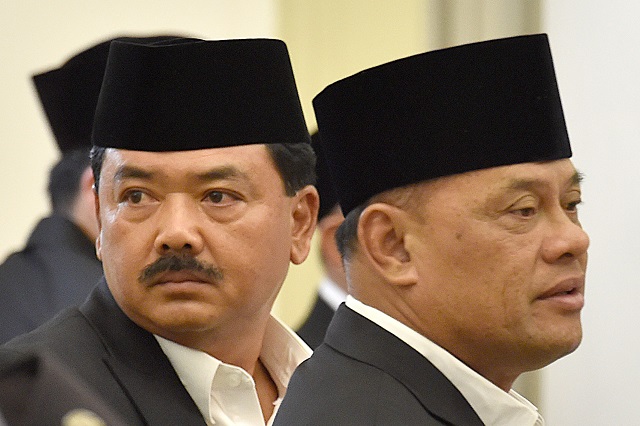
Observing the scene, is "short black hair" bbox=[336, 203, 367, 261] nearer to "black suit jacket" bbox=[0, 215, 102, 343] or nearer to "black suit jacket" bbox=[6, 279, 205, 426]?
"black suit jacket" bbox=[6, 279, 205, 426]

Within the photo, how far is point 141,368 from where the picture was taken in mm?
1891

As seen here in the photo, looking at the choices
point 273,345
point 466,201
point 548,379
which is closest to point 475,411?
point 466,201

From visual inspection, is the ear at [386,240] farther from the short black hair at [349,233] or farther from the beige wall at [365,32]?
the beige wall at [365,32]

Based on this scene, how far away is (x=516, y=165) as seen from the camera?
1615 millimetres

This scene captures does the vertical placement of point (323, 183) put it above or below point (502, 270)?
below

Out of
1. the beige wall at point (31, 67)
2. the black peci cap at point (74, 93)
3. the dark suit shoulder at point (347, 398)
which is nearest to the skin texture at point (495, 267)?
the dark suit shoulder at point (347, 398)

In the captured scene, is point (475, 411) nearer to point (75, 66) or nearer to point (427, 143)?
point (427, 143)

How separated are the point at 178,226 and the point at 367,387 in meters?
0.47

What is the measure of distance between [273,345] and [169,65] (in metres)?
0.53

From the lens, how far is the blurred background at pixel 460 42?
2.83 metres

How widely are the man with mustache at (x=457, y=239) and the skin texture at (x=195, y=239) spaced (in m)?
0.27

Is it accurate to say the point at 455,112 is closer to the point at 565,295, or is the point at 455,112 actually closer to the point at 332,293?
the point at 565,295

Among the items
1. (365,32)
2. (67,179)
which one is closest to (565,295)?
(67,179)

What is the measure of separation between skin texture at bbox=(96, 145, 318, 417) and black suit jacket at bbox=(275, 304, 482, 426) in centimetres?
31
